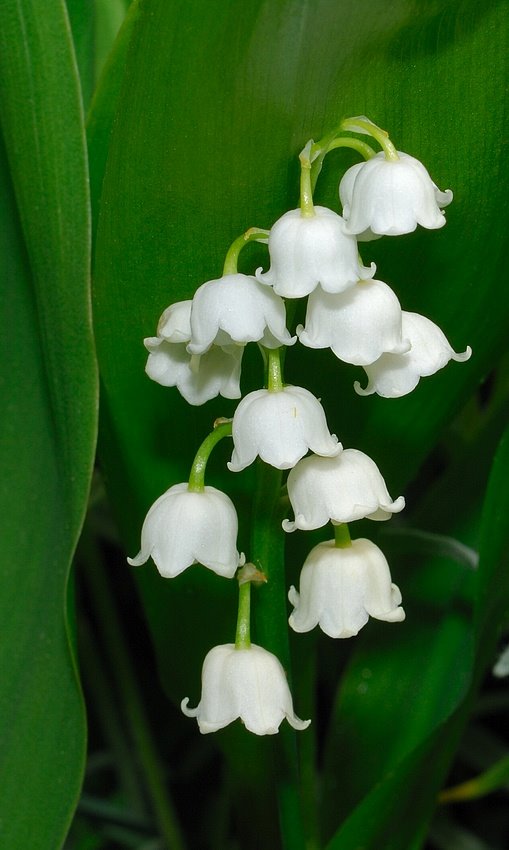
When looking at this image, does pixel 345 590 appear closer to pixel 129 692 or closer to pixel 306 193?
pixel 306 193

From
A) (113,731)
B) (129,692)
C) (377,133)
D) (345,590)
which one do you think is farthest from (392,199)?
(113,731)

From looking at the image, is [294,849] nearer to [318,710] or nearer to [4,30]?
[4,30]

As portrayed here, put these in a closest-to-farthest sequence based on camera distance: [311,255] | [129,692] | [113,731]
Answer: [311,255], [129,692], [113,731]

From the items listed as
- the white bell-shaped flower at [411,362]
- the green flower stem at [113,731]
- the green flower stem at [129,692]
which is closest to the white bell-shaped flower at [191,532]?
the white bell-shaped flower at [411,362]

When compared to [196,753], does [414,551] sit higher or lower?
higher

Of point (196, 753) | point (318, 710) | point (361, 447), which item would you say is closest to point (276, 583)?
point (361, 447)

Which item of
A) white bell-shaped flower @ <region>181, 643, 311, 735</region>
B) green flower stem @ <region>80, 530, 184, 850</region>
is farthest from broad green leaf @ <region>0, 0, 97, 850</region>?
green flower stem @ <region>80, 530, 184, 850</region>

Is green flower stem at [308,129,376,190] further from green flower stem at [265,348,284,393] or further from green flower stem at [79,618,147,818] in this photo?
green flower stem at [79,618,147,818]
